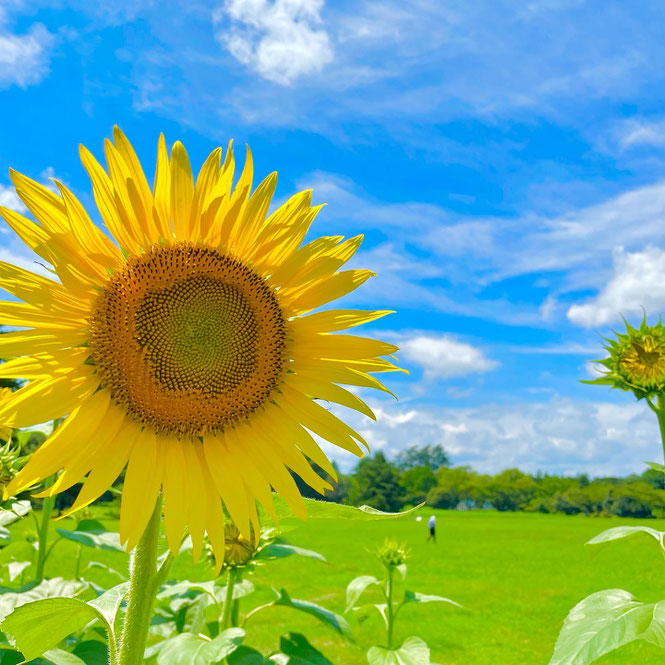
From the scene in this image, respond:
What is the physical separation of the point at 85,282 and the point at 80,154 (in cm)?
30

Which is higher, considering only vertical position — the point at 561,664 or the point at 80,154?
the point at 80,154

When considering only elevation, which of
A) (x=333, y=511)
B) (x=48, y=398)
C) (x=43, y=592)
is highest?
(x=48, y=398)

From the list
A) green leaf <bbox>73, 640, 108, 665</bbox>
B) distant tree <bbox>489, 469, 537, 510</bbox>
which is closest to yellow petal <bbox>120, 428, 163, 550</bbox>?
green leaf <bbox>73, 640, 108, 665</bbox>

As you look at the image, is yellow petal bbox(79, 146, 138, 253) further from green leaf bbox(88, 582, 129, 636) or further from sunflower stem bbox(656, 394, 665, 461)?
sunflower stem bbox(656, 394, 665, 461)

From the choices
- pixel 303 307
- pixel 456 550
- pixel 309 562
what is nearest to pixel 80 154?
pixel 303 307

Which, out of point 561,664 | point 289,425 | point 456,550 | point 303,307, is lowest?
point 456,550

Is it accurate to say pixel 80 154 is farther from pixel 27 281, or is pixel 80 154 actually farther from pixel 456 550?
pixel 456 550

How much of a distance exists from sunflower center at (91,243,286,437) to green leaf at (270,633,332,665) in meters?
1.06

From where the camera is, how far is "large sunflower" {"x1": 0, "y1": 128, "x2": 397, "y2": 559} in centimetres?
158

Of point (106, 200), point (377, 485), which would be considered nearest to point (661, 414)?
point (106, 200)

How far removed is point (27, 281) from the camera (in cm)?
158

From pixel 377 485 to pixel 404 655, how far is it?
67.8 m

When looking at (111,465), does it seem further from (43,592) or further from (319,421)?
(43,592)

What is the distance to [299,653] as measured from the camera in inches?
95.0
